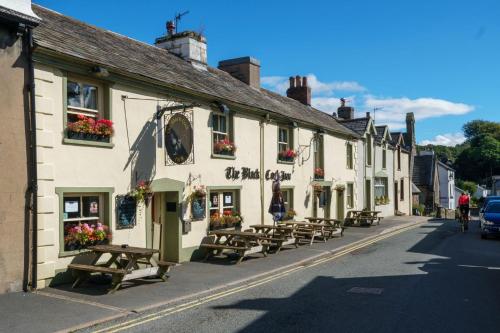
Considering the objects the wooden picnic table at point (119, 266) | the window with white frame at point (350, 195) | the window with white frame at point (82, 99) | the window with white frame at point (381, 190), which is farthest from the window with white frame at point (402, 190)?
the window with white frame at point (82, 99)

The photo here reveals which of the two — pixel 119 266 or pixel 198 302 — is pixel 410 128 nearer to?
pixel 119 266

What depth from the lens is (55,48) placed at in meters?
9.86

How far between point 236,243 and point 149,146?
4.54 metres

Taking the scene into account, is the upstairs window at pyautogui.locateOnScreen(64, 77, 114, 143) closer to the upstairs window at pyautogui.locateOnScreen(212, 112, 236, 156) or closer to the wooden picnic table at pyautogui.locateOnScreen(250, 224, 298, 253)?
the upstairs window at pyautogui.locateOnScreen(212, 112, 236, 156)

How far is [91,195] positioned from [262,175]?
8.00 meters

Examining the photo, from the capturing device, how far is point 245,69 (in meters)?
22.5

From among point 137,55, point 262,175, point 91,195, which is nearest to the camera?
point 91,195

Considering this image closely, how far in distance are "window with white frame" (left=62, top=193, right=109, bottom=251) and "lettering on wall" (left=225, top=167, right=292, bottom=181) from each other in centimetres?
540

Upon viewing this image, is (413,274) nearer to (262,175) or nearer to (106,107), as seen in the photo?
(262,175)

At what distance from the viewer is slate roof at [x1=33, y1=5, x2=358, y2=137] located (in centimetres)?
1089

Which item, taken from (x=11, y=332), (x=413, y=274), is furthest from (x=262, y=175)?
(x=11, y=332)

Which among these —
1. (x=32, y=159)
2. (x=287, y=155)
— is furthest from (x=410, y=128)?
(x=32, y=159)

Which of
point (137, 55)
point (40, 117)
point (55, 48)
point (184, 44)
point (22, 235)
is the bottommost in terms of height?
point (22, 235)

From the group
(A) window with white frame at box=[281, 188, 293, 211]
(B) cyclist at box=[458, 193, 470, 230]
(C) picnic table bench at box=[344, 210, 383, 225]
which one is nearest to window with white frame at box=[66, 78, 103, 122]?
(A) window with white frame at box=[281, 188, 293, 211]
